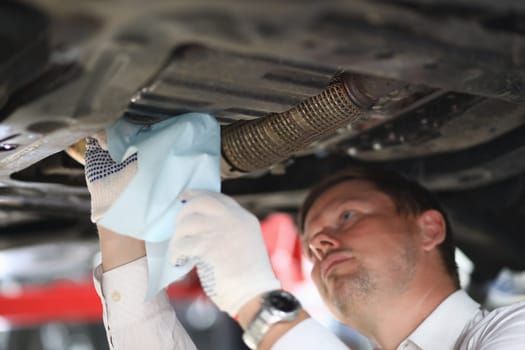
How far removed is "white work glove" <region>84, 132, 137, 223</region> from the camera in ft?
3.11

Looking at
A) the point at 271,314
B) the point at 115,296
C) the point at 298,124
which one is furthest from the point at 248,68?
the point at 115,296

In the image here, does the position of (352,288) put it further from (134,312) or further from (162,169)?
(162,169)

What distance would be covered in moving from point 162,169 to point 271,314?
212 millimetres

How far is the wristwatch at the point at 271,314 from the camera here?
90 cm

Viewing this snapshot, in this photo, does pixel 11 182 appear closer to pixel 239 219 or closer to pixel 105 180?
pixel 105 180

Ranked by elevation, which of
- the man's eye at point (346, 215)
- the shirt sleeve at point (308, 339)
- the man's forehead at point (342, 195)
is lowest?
the man's eye at point (346, 215)

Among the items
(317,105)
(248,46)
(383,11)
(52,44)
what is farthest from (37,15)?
(317,105)

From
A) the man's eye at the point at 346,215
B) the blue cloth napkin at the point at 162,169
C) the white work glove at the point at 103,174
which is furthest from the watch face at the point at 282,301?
the man's eye at the point at 346,215

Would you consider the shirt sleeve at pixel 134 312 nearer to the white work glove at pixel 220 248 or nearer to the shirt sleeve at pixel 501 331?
the white work glove at pixel 220 248

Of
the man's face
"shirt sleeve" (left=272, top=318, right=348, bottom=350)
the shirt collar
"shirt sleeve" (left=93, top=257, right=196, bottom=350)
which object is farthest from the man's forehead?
"shirt sleeve" (left=272, top=318, right=348, bottom=350)

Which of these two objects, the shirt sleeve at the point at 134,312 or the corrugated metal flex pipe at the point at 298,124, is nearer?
the corrugated metal flex pipe at the point at 298,124

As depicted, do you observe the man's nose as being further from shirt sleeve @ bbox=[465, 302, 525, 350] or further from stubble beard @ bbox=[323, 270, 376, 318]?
shirt sleeve @ bbox=[465, 302, 525, 350]

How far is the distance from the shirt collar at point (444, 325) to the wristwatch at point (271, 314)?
53cm

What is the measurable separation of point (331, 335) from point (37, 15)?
20.8 inches
